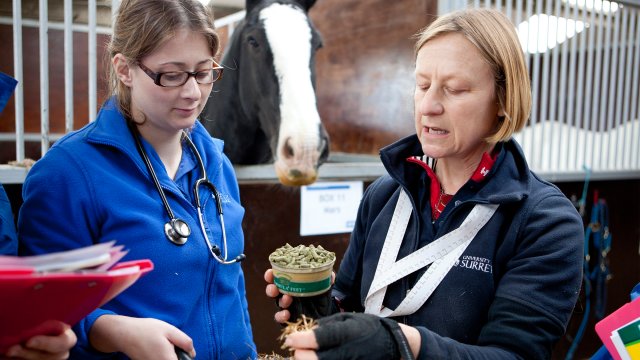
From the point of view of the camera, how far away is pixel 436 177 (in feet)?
3.37

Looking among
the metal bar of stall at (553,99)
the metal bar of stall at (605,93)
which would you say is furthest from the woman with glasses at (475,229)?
the metal bar of stall at (605,93)

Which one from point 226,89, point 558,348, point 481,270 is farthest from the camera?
point 558,348

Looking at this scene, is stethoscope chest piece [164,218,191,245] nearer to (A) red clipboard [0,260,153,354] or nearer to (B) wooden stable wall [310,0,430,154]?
(A) red clipboard [0,260,153,354]

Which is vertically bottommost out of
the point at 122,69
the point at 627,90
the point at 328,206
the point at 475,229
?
the point at 328,206

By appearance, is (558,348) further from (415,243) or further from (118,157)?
(118,157)

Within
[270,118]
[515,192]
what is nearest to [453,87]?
[515,192]

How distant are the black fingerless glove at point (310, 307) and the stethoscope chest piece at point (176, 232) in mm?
258

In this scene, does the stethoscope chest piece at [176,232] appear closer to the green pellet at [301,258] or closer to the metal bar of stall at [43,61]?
the green pellet at [301,258]

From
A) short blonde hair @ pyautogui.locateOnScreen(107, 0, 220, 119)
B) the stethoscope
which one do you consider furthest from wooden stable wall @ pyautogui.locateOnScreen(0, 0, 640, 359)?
short blonde hair @ pyautogui.locateOnScreen(107, 0, 220, 119)

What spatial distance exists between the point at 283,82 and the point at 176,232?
3.28ft

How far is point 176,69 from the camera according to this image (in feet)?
3.18

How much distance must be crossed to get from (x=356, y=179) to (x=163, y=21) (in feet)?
4.62

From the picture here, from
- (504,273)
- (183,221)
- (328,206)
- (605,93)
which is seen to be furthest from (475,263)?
(605,93)

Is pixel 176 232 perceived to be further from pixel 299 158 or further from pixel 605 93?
pixel 605 93
